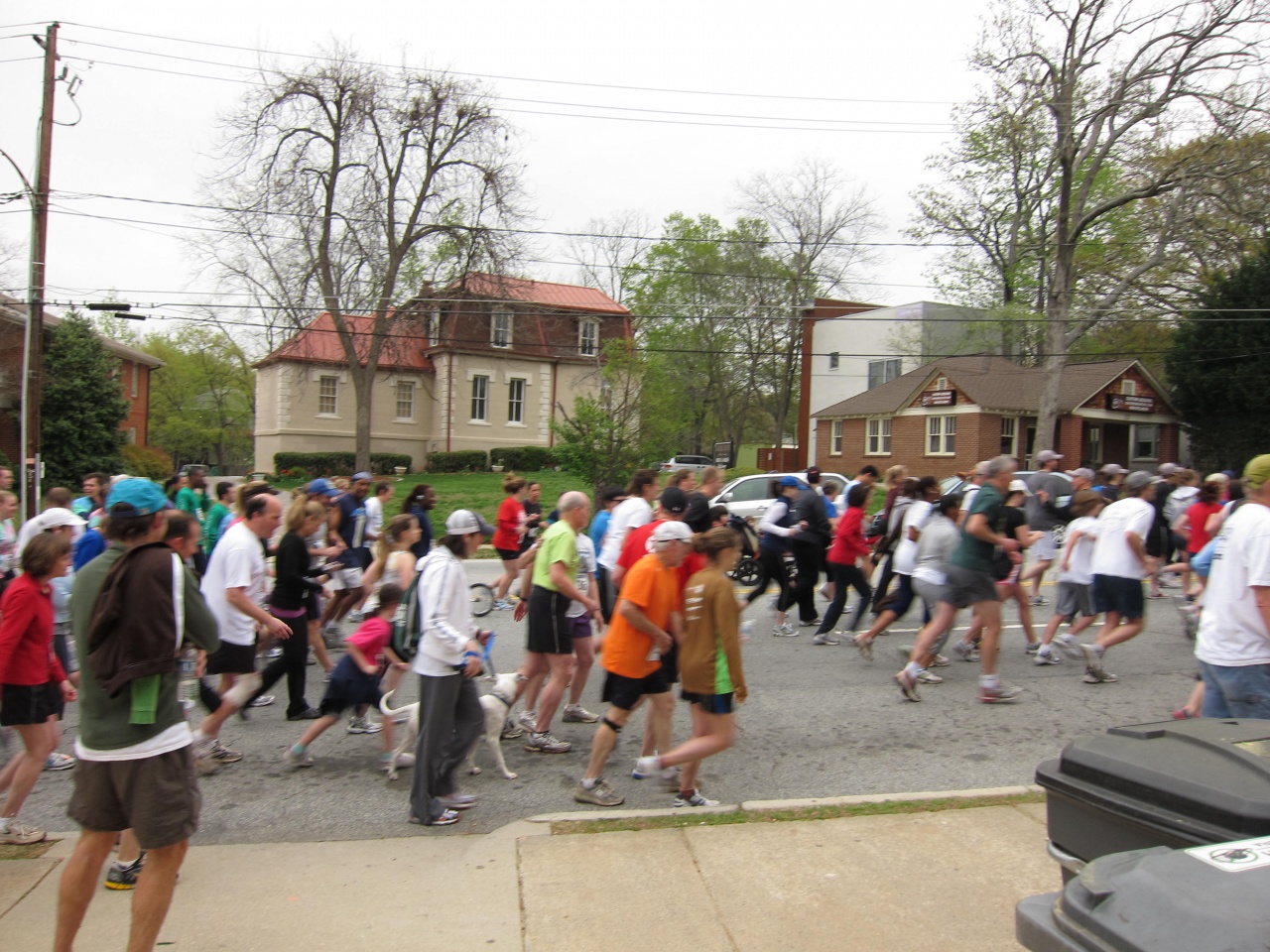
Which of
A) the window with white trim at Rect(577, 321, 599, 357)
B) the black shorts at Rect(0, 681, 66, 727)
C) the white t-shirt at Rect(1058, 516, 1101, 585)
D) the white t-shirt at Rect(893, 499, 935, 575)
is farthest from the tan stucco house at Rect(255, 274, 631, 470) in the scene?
the black shorts at Rect(0, 681, 66, 727)

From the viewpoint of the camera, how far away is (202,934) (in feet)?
12.8

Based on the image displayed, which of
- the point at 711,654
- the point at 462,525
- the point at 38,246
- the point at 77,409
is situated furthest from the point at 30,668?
the point at 77,409

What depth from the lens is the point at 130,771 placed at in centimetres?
333

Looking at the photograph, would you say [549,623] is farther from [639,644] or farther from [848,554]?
[848,554]

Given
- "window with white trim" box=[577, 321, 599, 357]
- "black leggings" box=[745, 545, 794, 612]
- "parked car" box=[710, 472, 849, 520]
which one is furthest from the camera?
"window with white trim" box=[577, 321, 599, 357]

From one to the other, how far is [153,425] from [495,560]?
63726 millimetres

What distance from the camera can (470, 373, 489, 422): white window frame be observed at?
46.6 metres

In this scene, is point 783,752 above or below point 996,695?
below

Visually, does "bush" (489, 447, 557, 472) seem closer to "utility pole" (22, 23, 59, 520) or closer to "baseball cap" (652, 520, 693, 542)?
"utility pole" (22, 23, 59, 520)

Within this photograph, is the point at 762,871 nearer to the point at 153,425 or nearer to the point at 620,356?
the point at 620,356

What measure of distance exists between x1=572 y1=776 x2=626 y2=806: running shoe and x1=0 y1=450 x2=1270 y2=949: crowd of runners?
0.6 inches

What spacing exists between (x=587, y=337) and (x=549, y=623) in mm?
43962

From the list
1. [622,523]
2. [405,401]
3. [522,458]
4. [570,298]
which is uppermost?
[570,298]

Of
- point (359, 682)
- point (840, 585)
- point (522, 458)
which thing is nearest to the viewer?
point (359, 682)
